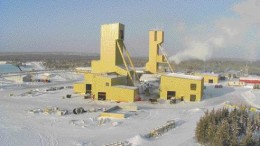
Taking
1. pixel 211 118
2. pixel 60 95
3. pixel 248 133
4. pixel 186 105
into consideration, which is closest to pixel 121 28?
pixel 60 95

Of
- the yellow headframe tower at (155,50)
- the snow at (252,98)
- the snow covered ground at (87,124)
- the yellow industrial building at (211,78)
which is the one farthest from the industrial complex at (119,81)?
the yellow industrial building at (211,78)

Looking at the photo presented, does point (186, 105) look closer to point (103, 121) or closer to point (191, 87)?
point (191, 87)

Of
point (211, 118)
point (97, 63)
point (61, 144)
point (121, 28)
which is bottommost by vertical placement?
point (61, 144)

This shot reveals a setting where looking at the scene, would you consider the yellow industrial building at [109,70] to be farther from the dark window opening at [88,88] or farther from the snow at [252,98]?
the snow at [252,98]

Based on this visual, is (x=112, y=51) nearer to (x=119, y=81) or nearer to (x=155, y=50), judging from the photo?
(x=119, y=81)

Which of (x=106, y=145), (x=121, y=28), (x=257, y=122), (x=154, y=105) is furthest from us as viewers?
(x=121, y=28)

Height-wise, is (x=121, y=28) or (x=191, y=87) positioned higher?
(x=121, y=28)

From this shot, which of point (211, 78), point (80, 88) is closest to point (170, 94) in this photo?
point (80, 88)
